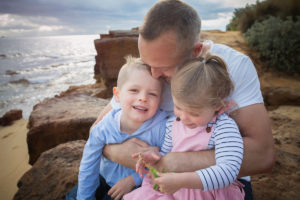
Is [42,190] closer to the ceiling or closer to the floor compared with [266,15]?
closer to the floor

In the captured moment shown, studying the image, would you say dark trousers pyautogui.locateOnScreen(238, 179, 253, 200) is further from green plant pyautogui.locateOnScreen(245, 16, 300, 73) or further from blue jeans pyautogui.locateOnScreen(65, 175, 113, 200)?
green plant pyautogui.locateOnScreen(245, 16, 300, 73)

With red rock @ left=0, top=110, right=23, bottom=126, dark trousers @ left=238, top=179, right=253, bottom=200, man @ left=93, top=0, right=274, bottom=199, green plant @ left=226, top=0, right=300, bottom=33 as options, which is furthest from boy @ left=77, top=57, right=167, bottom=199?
green plant @ left=226, top=0, right=300, bottom=33

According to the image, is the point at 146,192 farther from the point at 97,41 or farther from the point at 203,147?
the point at 97,41

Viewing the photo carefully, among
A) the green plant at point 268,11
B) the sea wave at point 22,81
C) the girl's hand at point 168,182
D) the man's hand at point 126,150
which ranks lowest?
the sea wave at point 22,81

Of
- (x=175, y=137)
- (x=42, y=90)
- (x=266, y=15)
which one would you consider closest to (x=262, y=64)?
(x=266, y=15)

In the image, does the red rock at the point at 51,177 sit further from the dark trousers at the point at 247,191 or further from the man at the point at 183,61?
the dark trousers at the point at 247,191

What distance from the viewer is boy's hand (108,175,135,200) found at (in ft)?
5.28

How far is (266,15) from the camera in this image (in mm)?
10688

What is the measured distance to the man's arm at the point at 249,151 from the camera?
1.38m

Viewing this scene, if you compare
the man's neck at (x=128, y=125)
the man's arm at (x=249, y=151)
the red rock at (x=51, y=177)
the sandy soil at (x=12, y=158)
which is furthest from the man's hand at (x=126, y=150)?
the sandy soil at (x=12, y=158)

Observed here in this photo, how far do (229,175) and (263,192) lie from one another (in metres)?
1.12

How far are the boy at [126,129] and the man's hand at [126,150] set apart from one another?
0.07 meters

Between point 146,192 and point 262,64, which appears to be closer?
point 146,192

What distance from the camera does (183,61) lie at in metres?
1.53
